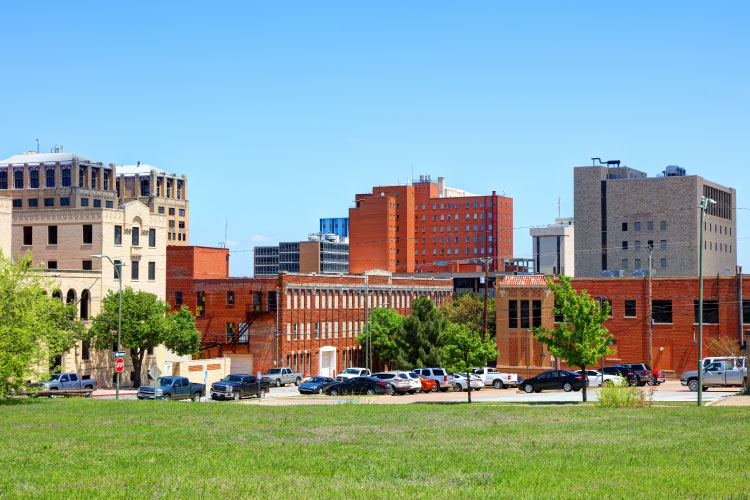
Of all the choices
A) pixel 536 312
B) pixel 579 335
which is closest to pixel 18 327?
pixel 579 335

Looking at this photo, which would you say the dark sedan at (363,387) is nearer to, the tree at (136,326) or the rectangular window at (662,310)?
the tree at (136,326)

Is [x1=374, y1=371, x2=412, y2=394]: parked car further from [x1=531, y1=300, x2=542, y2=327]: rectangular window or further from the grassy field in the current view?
the grassy field

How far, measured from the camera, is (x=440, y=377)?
6756 cm

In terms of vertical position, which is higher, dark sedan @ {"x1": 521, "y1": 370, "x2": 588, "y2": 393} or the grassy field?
the grassy field

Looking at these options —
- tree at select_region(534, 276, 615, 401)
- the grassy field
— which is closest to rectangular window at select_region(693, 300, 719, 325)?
tree at select_region(534, 276, 615, 401)

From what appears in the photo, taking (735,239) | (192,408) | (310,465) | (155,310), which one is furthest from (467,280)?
(310,465)

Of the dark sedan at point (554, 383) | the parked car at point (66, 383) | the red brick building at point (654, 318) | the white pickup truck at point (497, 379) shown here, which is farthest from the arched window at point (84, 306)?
the red brick building at point (654, 318)

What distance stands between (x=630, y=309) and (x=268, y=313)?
34.2 m

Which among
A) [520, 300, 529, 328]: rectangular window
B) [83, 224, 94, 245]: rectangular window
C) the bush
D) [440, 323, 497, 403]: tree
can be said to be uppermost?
[83, 224, 94, 245]: rectangular window

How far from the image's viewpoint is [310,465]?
→ 21.5 meters

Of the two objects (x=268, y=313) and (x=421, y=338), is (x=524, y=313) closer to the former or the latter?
(x=421, y=338)

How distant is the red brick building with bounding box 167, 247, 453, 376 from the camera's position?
292ft

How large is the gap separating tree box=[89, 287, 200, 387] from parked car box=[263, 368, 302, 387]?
9145mm

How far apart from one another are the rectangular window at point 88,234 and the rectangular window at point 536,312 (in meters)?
39.1
